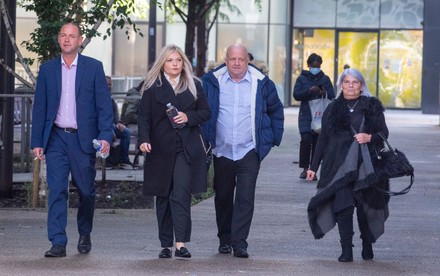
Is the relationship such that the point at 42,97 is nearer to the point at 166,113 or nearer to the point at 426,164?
the point at 166,113

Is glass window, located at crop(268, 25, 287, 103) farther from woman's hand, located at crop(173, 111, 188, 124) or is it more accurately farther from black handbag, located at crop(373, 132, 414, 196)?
woman's hand, located at crop(173, 111, 188, 124)

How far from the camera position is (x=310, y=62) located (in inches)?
651

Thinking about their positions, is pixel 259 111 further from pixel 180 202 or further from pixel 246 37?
pixel 246 37

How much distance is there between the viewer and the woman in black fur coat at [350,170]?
9477 mm

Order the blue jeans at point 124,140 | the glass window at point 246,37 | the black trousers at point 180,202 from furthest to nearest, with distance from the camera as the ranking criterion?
1. the glass window at point 246,37
2. the blue jeans at point 124,140
3. the black trousers at point 180,202

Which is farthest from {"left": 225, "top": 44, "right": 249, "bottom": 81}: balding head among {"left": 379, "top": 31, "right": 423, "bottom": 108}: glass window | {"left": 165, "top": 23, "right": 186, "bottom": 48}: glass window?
{"left": 379, "top": 31, "right": 423, "bottom": 108}: glass window

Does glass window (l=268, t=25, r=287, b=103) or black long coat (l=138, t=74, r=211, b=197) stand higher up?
glass window (l=268, t=25, r=287, b=103)

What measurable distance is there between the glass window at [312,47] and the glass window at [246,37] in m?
1.46

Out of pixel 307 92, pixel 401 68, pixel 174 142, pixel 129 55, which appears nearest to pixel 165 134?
pixel 174 142

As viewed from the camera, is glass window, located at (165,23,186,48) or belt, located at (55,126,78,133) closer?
belt, located at (55,126,78,133)

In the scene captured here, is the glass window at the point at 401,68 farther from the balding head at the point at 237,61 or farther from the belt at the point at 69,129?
the belt at the point at 69,129

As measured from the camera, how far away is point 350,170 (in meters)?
9.47

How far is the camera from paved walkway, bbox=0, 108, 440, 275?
29.3 ft

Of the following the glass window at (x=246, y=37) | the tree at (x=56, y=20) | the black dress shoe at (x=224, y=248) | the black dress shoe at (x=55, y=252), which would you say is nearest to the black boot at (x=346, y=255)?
the black dress shoe at (x=224, y=248)
